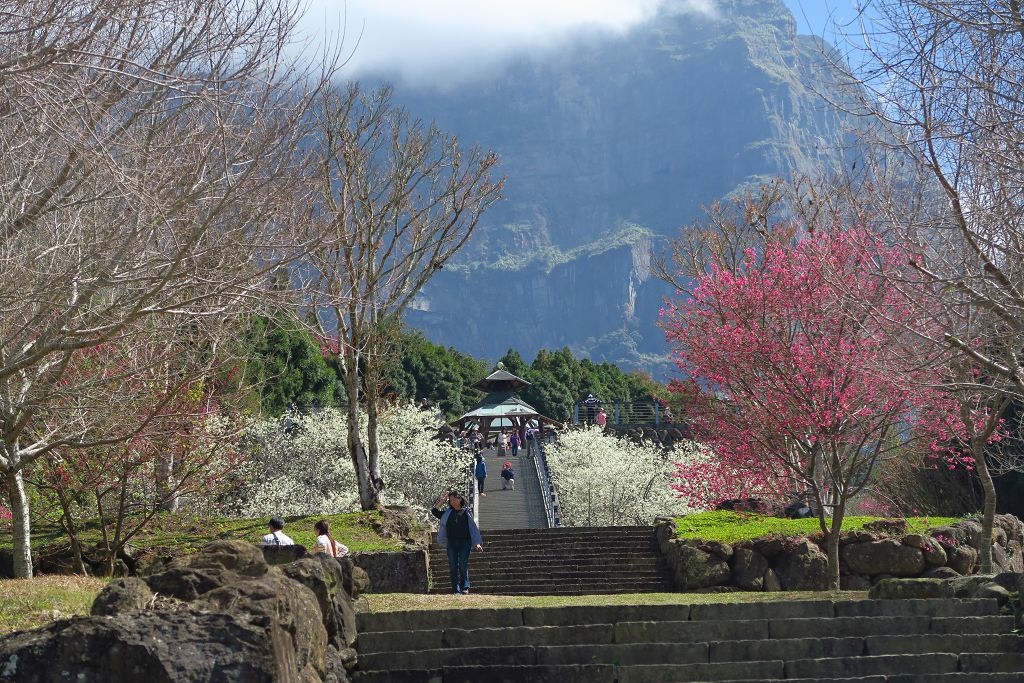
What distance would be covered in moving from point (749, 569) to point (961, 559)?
3546mm

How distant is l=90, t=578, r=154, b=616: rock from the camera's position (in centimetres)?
703

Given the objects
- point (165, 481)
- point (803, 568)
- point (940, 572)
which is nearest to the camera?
point (165, 481)

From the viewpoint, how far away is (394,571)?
687 inches

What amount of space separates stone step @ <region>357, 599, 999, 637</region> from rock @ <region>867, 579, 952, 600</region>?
810mm

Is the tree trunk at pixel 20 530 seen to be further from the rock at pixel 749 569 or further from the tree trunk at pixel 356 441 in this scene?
the rock at pixel 749 569

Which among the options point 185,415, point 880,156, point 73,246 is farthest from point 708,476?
point 73,246

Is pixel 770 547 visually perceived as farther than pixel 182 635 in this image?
Yes

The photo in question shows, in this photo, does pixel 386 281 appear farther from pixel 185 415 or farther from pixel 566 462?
pixel 566 462

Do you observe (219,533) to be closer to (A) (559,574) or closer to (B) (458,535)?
(A) (559,574)

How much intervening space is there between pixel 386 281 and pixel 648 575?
7.84 metres

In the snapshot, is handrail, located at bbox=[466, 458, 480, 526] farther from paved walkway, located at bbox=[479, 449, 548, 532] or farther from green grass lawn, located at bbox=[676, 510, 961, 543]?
green grass lawn, located at bbox=[676, 510, 961, 543]

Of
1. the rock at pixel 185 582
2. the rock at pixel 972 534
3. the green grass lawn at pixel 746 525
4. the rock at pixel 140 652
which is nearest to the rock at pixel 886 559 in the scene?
the green grass lawn at pixel 746 525

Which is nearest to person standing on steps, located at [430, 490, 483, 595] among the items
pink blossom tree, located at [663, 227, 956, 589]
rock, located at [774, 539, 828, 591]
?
pink blossom tree, located at [663, 227, 956, 589]

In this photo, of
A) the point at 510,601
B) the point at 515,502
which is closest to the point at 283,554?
the point at 510,601
